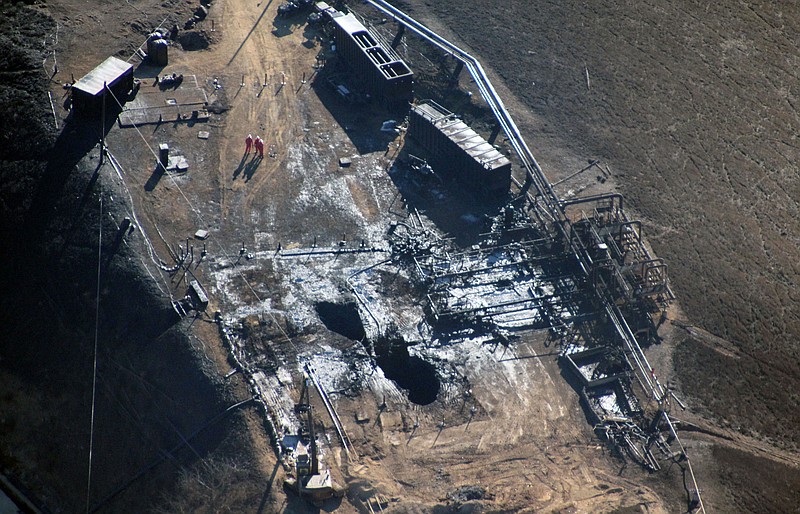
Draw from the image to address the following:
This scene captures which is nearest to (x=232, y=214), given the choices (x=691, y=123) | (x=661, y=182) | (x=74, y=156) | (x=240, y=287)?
(x=240, y=287)

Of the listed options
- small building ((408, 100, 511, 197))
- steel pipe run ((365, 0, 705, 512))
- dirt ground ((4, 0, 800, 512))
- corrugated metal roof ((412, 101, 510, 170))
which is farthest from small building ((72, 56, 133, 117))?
steel pipe run ((365, 0, 705, 512))

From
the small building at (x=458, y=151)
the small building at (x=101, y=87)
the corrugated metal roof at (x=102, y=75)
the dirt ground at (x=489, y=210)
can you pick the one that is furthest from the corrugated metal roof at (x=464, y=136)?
the corrugated metal roof at (x=102, y=75)

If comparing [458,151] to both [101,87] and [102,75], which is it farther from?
[102,75]

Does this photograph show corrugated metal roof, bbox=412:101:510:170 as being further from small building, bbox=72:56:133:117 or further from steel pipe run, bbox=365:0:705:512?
small building, bbox=72:56:133:117

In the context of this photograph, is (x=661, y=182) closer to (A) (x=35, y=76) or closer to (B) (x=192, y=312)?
(B) (x=192, y=312)

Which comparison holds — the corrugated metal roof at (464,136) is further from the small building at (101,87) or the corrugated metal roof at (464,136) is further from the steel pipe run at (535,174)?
the small building at (101,87)

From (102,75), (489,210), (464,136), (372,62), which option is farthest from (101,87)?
(489,210)
